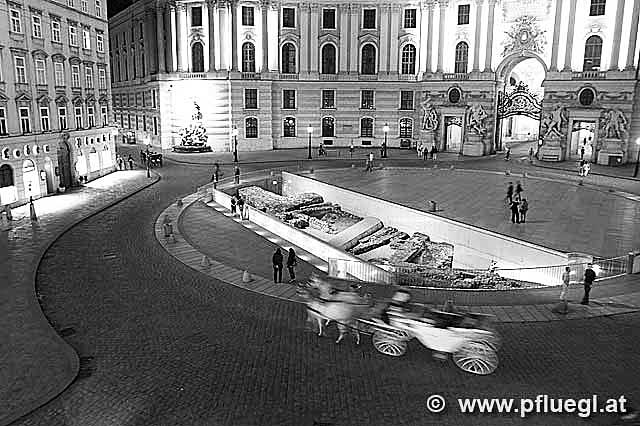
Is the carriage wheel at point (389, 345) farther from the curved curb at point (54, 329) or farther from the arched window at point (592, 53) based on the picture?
the arched window at point (592, 53)

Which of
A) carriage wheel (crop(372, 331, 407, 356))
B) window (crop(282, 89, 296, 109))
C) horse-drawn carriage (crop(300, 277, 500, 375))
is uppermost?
window (crop(282, 89, 296, 109))

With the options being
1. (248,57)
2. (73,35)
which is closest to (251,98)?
(248,57)

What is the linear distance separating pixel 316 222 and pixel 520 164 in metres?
25.5

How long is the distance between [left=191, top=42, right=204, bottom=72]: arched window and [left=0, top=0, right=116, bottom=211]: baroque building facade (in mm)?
16085

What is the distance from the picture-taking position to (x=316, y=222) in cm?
3444

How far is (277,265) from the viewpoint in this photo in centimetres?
2050

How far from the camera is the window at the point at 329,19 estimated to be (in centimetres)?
6316

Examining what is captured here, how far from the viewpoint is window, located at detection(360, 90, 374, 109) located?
64.2 m

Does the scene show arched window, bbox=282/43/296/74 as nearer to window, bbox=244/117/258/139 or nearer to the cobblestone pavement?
window, bbox=244/117/258/139

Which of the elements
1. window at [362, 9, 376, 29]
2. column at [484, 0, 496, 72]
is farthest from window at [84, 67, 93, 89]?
column at [484, 0, 496, 72]

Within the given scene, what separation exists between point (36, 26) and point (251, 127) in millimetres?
28956

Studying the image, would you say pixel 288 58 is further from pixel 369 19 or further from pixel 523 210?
pixel 523 210

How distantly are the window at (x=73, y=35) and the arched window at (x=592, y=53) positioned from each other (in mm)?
44000

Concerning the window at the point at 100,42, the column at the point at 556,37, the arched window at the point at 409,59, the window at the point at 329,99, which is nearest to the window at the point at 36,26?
the window at the point at 100,42
